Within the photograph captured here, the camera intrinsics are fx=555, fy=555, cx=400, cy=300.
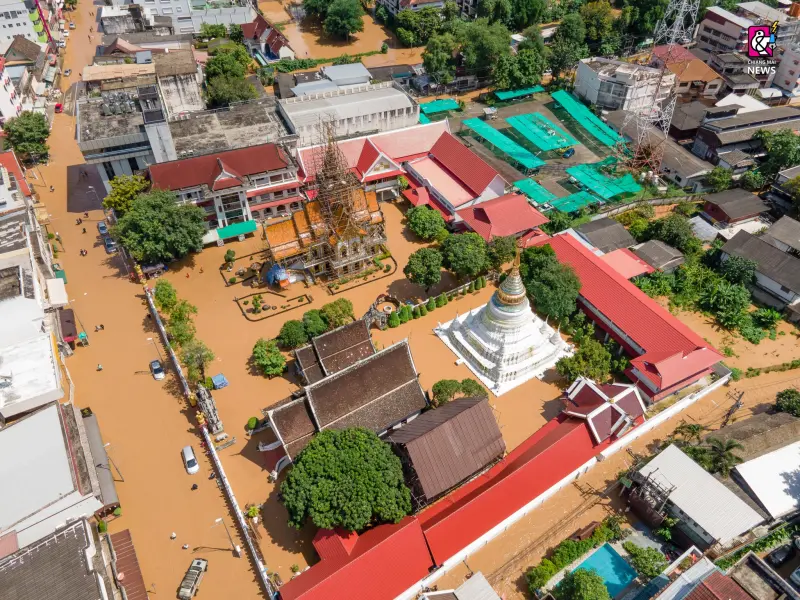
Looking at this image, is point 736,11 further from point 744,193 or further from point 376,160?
point 376,160

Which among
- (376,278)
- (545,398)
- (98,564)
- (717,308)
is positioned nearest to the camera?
(98,564)

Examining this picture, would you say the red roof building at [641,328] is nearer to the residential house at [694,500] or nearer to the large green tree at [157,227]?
the residential house at [694,500]

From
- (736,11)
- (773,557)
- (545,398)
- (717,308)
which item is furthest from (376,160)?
(736,11)

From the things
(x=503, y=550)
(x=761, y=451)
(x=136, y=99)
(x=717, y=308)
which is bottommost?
(x=761, y=451)

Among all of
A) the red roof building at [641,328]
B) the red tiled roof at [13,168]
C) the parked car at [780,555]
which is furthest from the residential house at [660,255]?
the red tiled roof at [13,168]

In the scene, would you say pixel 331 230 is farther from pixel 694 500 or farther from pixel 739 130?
pixel 739 130

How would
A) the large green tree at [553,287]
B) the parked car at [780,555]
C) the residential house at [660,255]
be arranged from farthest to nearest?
the residential house at [660,255] → the large green tree at [553,287] → the parked car at [780,555]

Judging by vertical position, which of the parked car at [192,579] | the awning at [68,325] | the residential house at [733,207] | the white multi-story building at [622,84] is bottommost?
the parked car at [192,579]
